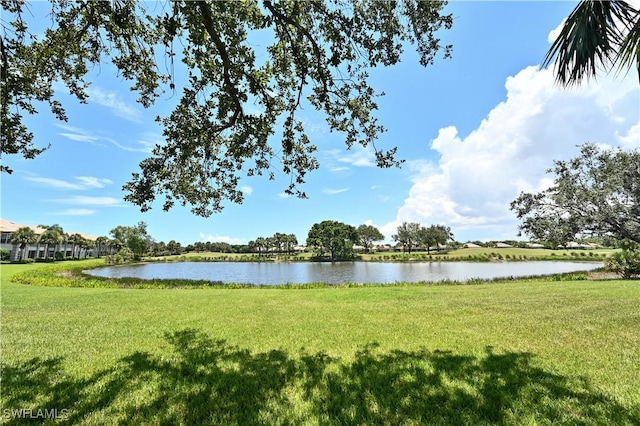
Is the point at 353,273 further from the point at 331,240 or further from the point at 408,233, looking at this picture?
the point at 408,233

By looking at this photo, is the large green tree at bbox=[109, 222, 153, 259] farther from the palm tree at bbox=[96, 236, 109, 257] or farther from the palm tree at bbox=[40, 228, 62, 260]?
the palm tree at bbox=[40, 228, 62, 260]

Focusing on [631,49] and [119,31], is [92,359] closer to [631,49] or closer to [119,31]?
[119,31]

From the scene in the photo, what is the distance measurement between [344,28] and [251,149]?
308 centimetres

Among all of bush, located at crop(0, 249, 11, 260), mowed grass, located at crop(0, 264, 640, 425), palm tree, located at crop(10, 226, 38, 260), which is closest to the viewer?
mowed grass, located at crop(0, 264, 640, 425)

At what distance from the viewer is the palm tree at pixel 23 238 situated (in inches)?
2237

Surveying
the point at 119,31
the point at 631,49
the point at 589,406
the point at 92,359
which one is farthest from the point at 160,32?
the point at 589,406

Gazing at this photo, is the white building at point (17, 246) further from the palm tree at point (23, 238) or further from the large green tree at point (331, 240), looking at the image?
the large green tree at point (331, 240)

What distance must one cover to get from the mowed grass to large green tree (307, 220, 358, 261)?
75296mm

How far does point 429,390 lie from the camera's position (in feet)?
12.0

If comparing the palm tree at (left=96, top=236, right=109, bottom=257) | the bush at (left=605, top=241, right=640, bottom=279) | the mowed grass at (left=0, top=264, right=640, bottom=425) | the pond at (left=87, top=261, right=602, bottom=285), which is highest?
the palm tree at (left=96, top=236, right=109, bottom=257)

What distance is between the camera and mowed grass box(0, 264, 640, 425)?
10.5ft

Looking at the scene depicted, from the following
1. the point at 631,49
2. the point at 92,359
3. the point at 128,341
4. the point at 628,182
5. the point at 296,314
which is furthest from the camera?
the point at 628,182

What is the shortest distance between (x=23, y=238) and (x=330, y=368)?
7896 cm

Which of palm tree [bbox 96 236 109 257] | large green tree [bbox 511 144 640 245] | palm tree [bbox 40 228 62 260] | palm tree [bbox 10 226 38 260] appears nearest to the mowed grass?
large green tree [bbox 511 144 640 245]
